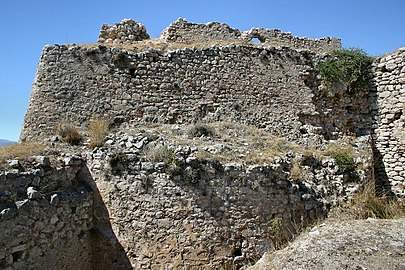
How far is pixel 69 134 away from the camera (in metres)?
9.41

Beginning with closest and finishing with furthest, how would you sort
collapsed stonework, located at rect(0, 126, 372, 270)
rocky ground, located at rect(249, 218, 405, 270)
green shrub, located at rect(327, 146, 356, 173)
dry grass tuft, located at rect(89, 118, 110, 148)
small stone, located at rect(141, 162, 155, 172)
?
rocky ground, located at rect(249, 218, 405, 270) → collapsed stonework, located at rect(0, 126, 372, 270) → small stone, located at rect(141, 162, 155, 172) → dry grass tuft, located at rect(89, 118, 110, 148) → green shrub, located at rect(327, 146, 356, 173)

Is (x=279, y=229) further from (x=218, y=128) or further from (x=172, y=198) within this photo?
(x=218, y=128)

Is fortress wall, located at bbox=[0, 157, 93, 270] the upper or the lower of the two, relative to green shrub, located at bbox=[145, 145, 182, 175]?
lower

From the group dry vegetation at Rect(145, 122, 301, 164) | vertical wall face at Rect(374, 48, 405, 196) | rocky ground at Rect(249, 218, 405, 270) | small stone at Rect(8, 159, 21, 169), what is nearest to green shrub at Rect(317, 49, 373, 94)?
vertical wall face at Rect(374, 48, 405, 196)

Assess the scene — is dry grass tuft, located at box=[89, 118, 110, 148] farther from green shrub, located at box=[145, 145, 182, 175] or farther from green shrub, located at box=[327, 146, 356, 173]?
green shrub, located at box=[327, 146, 356, 173]

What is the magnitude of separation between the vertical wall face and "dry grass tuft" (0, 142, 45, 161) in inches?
368

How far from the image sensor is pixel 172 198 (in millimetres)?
7879

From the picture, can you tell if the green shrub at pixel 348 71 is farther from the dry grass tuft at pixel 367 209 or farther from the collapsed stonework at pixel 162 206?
the collapsed stonework at pixel 162 206

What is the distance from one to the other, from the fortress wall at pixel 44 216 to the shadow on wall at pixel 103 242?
0.37ft

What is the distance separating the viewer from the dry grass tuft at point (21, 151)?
24.5 feet

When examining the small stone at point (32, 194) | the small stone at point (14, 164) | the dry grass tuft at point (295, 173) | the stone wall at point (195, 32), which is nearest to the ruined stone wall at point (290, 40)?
the stone wall at point (195, 32)

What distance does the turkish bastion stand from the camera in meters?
7.69

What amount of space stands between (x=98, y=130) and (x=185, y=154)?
8.28 feet

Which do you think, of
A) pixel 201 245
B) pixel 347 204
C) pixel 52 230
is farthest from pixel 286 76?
pixel 52 230
